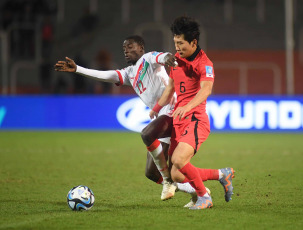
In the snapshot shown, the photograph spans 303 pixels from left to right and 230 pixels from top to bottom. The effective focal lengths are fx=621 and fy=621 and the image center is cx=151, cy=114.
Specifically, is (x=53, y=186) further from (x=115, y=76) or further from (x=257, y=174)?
(x=257, y=174)

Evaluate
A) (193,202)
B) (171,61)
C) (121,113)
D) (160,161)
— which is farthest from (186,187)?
(121,113)

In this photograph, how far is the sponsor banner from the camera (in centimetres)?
→ 1734

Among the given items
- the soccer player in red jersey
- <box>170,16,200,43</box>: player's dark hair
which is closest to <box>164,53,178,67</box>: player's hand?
the soccer player in red jersey

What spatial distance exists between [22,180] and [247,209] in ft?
12.6

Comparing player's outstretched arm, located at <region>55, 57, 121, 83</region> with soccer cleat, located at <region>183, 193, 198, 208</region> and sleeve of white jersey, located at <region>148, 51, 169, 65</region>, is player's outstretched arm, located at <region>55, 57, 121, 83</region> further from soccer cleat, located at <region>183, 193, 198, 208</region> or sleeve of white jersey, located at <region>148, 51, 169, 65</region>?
soccer cleat, located at <region>183, 193, 198, 208</region>

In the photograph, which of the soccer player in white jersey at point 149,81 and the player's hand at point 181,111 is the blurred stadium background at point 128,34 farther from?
the player's hand at point 181,111

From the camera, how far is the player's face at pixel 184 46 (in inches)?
262

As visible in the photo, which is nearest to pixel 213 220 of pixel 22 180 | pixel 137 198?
pixel 137 198

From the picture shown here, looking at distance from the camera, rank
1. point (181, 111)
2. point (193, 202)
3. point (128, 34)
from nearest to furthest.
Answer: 1. point (181, 111)
2. point (193, 202)
3. point (128, 34)

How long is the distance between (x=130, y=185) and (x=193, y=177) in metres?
2.29

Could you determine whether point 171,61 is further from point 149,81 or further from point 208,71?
point 149,81

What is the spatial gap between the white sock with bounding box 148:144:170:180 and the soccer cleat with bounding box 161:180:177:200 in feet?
0.27

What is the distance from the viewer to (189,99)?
22.3 ft

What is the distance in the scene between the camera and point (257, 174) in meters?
9.70
